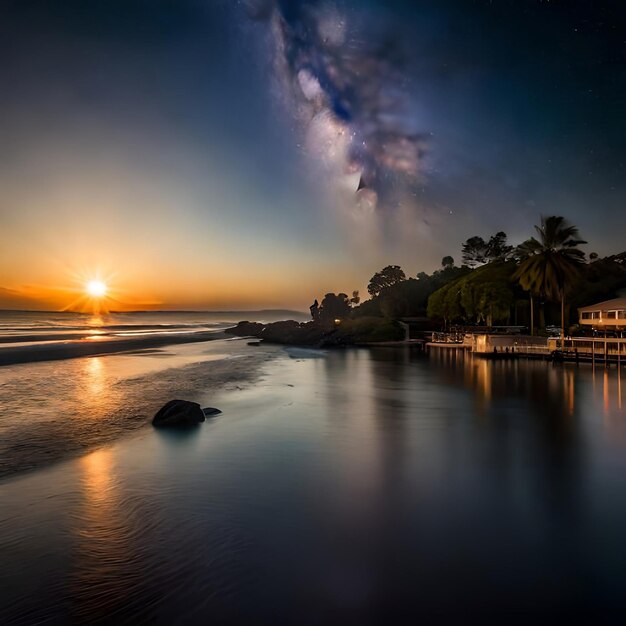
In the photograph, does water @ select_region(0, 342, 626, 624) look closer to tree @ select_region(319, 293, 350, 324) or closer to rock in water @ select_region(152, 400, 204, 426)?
rock in water @ select_region(152, 400, 204, 426)

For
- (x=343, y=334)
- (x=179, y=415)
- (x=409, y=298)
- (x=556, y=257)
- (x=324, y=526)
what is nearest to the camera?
(x=324, y=526)

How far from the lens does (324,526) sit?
812cm

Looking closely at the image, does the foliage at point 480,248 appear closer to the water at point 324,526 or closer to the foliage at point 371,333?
the foliage at point 371,333

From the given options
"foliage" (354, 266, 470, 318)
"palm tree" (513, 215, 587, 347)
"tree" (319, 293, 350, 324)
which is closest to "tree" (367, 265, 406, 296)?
"tree" (319, 293, 350, 324)

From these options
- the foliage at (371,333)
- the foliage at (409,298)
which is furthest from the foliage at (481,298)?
the foliage at (409,298)

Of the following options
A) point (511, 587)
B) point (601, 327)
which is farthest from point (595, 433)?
point (601, 327)

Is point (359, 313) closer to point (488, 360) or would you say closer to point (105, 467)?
point (488, 360)

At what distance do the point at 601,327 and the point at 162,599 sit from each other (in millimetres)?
49564

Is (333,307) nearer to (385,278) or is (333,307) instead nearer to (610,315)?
(385,278)

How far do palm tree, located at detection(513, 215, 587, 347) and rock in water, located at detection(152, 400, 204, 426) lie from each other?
4364cm

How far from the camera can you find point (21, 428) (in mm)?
15664

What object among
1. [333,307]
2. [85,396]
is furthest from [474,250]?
[85,396]

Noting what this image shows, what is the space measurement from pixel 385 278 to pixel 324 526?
14885 cm

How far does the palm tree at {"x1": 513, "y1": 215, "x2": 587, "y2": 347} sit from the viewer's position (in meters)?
45.8
